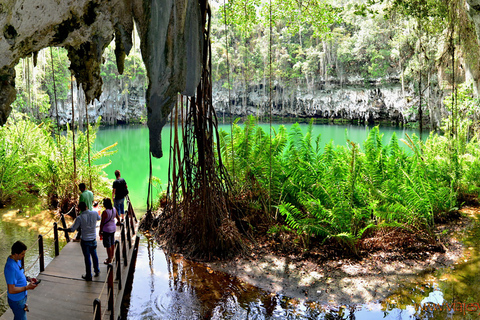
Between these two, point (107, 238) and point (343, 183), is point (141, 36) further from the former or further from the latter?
point (343, 183)

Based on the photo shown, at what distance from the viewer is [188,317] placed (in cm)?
480

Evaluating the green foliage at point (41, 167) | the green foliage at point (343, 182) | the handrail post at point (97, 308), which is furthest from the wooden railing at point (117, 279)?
the green foliage at point (41, 167)

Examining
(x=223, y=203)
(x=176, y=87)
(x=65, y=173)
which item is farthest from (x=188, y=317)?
(x=65, y=173)

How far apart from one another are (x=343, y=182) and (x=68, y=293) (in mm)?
4944

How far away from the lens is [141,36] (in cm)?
363

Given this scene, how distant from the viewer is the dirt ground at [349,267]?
17.4ft

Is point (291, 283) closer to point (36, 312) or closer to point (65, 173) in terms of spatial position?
point (36, 312)

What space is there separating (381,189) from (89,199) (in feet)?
18.2

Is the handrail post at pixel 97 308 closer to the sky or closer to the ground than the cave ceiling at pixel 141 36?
closer to the ground

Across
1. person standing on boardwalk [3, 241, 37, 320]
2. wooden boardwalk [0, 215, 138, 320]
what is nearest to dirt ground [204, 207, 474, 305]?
wooden boardwalk [0, 215, 138, 320]

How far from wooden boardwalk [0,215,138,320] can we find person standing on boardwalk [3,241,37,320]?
66 centimetres

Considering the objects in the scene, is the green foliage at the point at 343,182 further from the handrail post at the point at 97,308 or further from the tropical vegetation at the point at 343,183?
the handrail post at the point at 97,308

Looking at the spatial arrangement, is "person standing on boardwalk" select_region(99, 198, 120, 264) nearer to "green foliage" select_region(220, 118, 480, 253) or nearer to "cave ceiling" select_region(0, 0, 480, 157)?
"cave ceiling" select_region(0, 0, 480, 157)

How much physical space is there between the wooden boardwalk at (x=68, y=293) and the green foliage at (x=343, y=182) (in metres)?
3.17
